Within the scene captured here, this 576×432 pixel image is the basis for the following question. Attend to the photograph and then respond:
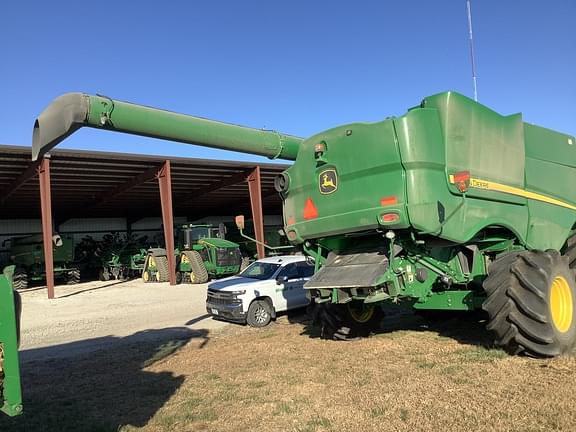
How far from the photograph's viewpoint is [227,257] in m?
23.6

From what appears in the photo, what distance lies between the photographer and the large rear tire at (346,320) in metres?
8.16

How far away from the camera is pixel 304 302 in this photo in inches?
499

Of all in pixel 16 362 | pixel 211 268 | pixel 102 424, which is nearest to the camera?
pixel 16 362

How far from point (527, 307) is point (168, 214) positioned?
20.5 metres

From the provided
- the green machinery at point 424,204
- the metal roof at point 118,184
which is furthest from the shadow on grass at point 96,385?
the metal roof at point 118,184

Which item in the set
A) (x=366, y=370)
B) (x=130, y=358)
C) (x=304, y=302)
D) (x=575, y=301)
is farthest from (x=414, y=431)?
(x=304, y=302)

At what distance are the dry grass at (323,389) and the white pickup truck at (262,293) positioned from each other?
327cm

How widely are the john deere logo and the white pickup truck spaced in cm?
546

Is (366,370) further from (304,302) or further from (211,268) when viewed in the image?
(211,268)

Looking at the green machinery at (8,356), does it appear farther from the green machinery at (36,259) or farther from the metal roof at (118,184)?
the green machinery at (36,259)

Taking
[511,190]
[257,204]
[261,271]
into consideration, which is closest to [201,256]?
[257,204]

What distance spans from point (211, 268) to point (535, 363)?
18.8 metres

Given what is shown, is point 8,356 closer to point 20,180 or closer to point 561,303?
point 561,303

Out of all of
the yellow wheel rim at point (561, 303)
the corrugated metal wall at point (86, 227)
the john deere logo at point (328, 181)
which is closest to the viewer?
the yellow wheel rim at point (561, 303)
